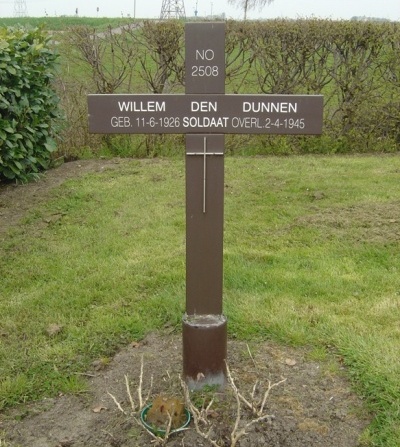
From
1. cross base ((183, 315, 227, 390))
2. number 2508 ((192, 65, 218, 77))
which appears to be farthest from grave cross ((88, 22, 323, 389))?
cross base ((183, 315, 227, 390))

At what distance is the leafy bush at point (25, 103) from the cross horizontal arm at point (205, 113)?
12.1 feet

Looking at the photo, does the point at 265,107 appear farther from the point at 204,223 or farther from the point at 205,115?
the point at 204,223

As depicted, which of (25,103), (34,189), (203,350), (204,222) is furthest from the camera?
(34,189)

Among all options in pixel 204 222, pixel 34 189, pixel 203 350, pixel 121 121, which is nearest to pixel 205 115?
pixel 121 121

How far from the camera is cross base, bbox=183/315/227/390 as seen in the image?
3.08 metres

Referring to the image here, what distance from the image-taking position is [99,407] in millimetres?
3143

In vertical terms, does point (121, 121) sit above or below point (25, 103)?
above

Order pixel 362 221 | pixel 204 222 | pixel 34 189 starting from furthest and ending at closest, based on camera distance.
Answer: pixel 34 189 < pixel 362 221 < pixel 204 222

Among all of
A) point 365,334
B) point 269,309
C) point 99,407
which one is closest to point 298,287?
point 269,309

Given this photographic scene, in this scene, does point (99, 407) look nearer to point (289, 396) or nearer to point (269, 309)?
point (289, 396)

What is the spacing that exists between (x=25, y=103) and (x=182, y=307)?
363 centimetres

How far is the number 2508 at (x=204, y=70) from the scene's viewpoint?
2.84 metres

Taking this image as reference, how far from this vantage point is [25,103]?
6699 mm

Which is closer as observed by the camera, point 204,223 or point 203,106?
point 203,106
